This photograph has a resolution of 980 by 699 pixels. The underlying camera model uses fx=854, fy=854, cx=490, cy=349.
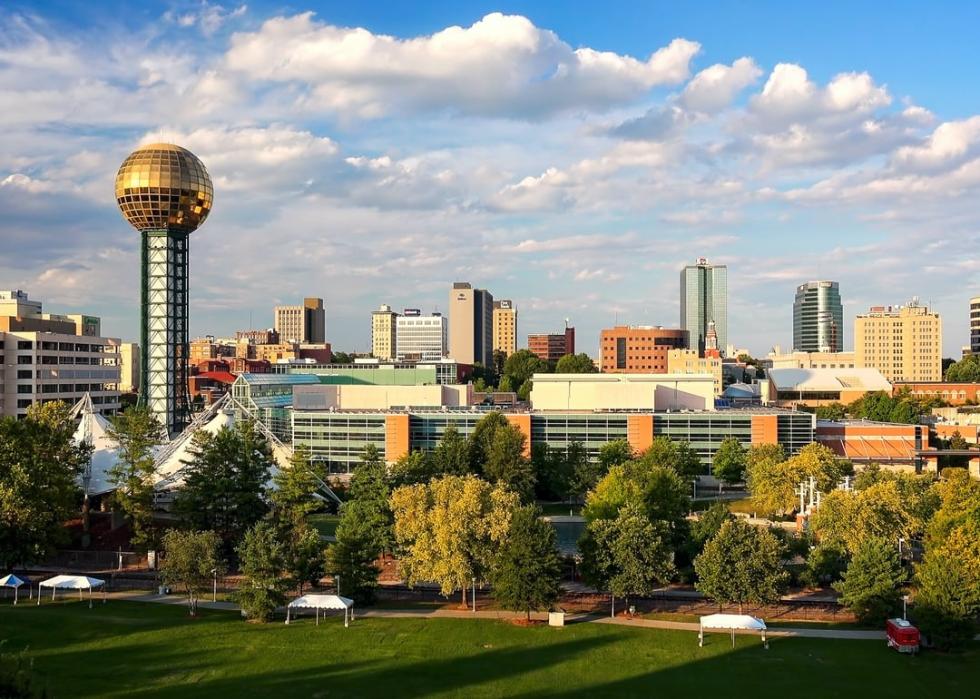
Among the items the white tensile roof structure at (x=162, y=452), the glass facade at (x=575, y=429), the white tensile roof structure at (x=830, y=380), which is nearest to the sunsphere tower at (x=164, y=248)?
the white tensile roof structure at (x=162, y=452)

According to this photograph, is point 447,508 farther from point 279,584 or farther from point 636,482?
point 636,482

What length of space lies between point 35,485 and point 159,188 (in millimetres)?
62115

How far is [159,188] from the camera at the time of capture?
4377 inches

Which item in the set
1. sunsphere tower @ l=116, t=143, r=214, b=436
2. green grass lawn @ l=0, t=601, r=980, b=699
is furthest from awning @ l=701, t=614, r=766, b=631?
sunsphere tower @ l=116, t=143, r=214, b=436

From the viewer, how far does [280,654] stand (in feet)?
139

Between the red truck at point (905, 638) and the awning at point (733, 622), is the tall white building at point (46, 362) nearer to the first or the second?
the awning at point (733, 622)

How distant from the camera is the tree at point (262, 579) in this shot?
47.7 m

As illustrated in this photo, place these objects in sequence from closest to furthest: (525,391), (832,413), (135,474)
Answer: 1. (135,474)
2. (832,413)
3. (525,391)

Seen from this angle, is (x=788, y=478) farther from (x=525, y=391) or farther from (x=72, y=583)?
(x=525, y=391)

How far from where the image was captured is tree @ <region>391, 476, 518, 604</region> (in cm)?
5078

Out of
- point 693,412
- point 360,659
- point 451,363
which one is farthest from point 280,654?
point 451,363

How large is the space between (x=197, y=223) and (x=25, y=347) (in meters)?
30.9

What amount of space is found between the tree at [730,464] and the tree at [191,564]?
6354 centimetres

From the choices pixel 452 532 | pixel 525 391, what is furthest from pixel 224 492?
pixel 525 391
